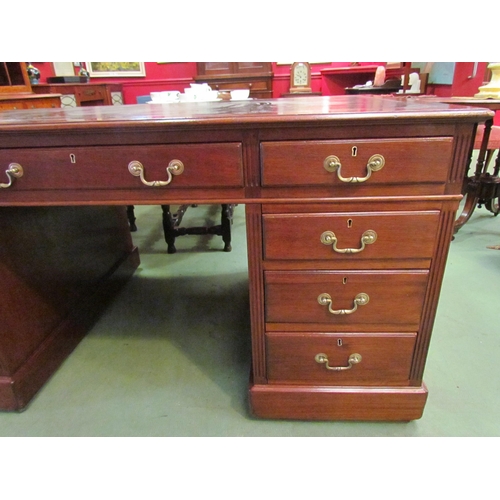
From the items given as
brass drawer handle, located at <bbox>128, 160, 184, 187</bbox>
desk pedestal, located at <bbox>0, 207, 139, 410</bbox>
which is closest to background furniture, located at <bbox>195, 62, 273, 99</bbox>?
desk pedestal, located at <bbox>0, 207, 139, 410</bbox>

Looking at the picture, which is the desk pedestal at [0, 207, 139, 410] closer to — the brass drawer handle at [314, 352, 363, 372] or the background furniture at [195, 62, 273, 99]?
the brass drawer handle at [314, 352, 363, 372]

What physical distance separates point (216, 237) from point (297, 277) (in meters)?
1.64

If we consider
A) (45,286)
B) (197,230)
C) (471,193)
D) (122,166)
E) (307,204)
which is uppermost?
(122,166)

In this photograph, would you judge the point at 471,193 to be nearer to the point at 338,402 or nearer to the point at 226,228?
the point at 226,228

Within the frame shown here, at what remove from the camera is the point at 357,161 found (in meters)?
0.80

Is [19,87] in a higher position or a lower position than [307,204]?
higher

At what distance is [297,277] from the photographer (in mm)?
932

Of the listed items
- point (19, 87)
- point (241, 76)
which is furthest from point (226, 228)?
point (241, 76)

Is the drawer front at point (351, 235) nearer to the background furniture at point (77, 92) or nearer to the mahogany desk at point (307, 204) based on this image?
the mahogany desk at point (307, 204)

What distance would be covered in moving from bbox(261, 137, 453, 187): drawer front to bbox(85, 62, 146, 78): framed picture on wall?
5305mm

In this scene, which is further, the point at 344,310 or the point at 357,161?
the point at 344,310

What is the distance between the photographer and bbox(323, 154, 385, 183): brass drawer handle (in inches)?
31.1

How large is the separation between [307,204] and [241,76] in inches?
169

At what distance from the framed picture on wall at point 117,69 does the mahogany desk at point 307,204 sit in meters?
4.91
